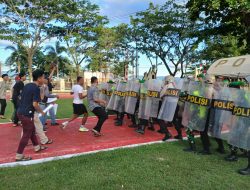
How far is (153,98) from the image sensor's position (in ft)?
27.7

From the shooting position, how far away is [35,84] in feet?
20.1

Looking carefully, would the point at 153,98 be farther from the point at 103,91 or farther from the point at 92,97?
the point at 103,91

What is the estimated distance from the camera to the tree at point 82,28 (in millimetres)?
31562

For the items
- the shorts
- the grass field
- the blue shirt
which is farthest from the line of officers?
the shorts

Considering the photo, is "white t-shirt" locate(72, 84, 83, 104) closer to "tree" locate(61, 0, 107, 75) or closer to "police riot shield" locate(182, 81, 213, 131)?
"police riot shield" locate(182, 81, 213, 131)

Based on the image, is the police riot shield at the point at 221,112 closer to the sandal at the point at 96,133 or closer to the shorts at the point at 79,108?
the sandal at the point at 96,133

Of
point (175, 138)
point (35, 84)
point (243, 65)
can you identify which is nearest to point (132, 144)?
point (175, 138)

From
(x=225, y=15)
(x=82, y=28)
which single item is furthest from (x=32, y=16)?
(x=225, y=15)

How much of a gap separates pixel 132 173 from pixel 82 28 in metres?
29.0

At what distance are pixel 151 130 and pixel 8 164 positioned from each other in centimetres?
478

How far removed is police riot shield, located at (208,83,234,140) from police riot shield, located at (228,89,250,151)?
31 centimetres

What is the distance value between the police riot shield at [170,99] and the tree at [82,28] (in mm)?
24581

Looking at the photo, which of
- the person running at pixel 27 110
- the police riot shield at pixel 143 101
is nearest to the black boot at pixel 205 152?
the police riot shield at pixel 143 101

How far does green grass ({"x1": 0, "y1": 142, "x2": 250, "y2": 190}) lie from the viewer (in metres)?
4.78
